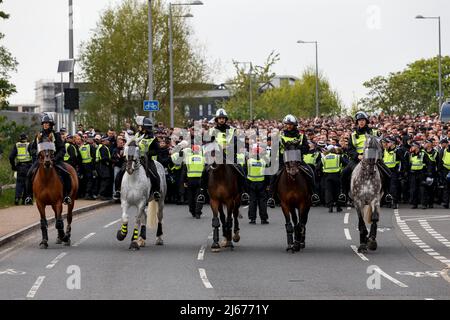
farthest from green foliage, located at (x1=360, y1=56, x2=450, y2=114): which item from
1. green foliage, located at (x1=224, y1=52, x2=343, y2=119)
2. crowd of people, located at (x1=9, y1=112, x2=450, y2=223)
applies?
crowd of people, located at (x1=9, y1=112, x2=450, y2=223)

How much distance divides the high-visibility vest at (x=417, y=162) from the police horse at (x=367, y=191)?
14800 mm

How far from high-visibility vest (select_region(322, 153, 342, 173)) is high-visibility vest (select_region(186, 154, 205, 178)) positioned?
4.13 meters

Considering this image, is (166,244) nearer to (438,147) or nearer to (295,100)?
(438,147)

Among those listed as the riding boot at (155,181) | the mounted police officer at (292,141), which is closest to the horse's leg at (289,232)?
the mounted police officer at (292,141)

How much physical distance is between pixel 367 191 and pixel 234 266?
376cm

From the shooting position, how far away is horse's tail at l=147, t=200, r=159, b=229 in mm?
24266

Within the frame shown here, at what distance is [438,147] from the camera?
38188 millimetres

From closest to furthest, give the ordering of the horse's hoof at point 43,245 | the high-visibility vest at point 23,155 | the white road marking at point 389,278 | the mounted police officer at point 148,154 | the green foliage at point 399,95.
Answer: the white road marking at point 389,278 < the horse's hoof at point 43,245 < the mounted police officer at point 148,154 < the high-visibility vest at point 23,155 < the green foliage at point 399,95

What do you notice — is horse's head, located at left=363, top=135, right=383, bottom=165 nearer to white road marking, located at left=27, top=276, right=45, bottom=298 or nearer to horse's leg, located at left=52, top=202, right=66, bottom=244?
horse's leg, located at left=52, top=202, right=66, bottom=244

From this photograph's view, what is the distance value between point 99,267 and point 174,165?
18.5 metres

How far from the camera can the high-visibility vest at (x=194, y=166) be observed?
3419 cm

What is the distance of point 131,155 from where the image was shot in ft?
76.1

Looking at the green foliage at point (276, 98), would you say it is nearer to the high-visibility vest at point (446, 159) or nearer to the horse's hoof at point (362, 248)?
the high-visibility vest at point (446, 159)
